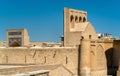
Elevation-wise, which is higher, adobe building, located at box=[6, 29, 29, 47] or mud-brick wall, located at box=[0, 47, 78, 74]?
adobe building, located at box=[6, 29, 29, 47]

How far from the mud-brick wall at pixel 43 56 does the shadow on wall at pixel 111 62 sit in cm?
421

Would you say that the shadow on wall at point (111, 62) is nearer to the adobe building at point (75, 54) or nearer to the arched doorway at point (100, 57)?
the adobe building at point (75, 54)

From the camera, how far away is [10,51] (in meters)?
25.1

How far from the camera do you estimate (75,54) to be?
2395 cm

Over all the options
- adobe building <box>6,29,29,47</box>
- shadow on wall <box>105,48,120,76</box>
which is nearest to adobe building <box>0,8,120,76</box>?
shadow on wall <box>105,48,120,76</box>

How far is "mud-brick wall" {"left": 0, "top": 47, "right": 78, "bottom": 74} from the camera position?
941 inches

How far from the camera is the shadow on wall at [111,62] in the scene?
26.9 meters

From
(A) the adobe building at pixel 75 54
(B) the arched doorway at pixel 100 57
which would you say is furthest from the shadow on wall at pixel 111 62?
(B) the arched doorway at pixel 100 57

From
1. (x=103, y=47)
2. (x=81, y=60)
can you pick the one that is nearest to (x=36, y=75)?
(x=81, y=60)

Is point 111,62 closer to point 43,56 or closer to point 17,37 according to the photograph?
point 43,56

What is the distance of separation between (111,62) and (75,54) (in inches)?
190

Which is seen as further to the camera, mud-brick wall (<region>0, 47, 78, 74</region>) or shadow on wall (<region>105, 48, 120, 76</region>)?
shadow on wall (<region>105, 48, 120, 76</region>)

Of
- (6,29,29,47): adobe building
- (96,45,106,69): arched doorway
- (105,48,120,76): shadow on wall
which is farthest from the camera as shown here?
(6,29,29,47): adobe building

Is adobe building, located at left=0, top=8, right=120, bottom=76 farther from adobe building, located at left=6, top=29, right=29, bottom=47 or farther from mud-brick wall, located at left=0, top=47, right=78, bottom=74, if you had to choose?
adobe building, located at left=6, top=29, right=29, bottom=47
